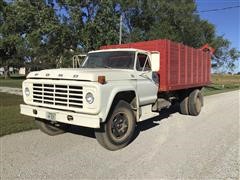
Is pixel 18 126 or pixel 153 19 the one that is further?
pixel 153 19

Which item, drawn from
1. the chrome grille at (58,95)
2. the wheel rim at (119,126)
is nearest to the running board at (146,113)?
the wheel rim at (119,126)

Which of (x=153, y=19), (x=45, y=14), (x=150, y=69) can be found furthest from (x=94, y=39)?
(x=150, y=69)

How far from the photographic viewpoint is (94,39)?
70.3 ft

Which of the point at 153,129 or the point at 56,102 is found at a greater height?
the point at 56,102

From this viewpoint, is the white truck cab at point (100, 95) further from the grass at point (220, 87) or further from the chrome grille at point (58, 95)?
the grass at point (220, 87)

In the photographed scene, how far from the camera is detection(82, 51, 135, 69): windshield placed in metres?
7.65

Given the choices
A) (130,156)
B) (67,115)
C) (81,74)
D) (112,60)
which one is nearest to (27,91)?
(67,115)

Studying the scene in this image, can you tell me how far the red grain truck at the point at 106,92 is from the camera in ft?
19.3

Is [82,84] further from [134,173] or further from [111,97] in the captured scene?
[134,173]

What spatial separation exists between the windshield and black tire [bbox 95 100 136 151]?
4.21 feet

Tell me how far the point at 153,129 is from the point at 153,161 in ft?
9.16

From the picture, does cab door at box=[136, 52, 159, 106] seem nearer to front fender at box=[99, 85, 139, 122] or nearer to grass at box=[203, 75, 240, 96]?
front fender at box=[99, 85, 139, 122]

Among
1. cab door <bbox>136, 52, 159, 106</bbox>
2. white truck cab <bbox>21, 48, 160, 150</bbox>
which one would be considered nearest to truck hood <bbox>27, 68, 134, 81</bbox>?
white truck cab <bbox>21, 48, 160, 150</bbox>

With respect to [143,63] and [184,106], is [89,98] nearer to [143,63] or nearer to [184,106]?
[143,63]
